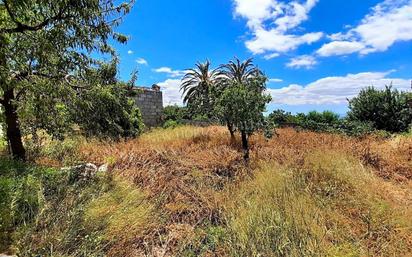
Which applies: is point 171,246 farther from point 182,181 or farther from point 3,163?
point 3,163

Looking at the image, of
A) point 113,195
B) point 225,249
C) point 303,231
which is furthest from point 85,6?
point 303,231

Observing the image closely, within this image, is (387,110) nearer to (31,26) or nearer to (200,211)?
(200,211)

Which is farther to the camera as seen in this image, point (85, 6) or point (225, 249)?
point (85, 6)

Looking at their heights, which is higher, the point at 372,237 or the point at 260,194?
the point at 260,194

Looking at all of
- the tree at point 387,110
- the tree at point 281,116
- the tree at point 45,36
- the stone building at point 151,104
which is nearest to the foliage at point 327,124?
the tree at point 281,116

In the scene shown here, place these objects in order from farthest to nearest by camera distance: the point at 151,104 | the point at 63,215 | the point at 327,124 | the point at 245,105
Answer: the point at 151,104, the point at 327,124, the point at 245,105, the point at 63,215

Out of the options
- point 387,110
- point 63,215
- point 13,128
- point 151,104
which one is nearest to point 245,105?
point 13,128

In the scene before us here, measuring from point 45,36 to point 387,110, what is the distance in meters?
13.9

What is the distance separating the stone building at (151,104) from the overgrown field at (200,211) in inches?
465

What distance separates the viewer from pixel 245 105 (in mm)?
8281


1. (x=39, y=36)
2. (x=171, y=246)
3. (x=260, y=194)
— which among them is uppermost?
(x=39, y=36)

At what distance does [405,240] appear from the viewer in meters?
3.67

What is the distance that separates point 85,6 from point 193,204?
2939 mm

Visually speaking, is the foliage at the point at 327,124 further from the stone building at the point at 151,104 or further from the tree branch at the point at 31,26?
the stone building at the point at 151,104
